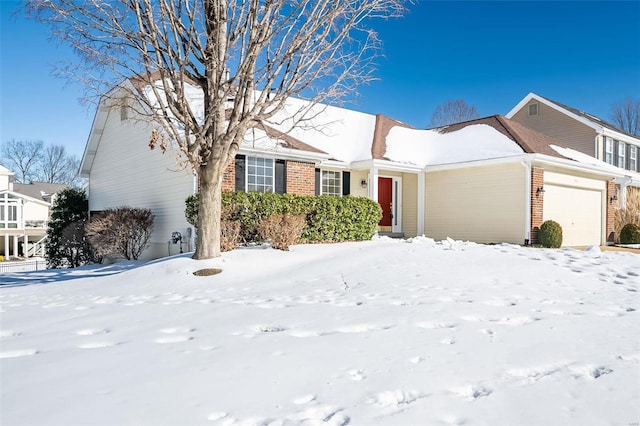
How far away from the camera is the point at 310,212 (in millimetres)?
10883

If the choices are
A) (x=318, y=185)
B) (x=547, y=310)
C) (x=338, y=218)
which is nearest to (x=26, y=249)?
(x=318, y=185)

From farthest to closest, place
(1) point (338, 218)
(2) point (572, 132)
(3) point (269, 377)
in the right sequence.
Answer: (2) point (572, 132), (1) point (338, 218), (3) point (269, 377)

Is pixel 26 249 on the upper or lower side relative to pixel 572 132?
lower

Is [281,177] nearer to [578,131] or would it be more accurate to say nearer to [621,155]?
[578,131]

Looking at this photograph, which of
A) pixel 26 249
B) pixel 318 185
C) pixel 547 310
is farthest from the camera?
pixel 26 249

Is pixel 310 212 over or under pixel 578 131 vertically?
under

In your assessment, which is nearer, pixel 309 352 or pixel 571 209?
pixel 309 352

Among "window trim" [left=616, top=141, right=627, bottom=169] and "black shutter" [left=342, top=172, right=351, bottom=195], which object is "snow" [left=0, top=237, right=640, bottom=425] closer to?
"black shutter" [left=342, top=172, right=351, bottom=195]

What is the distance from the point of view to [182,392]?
8.78 feet

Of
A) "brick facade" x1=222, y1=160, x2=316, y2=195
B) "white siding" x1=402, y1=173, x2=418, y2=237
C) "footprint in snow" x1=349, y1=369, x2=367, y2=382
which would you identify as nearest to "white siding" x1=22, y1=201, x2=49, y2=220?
"brick facade" x1=222, y1=160, x2=316, y2=195

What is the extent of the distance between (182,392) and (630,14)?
20.5 meters

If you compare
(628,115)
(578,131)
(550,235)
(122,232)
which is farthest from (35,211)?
(628,115)

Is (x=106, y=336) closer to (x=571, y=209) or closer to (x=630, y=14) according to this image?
→ (x=571, y=209)

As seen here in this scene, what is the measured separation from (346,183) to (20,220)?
108ft
